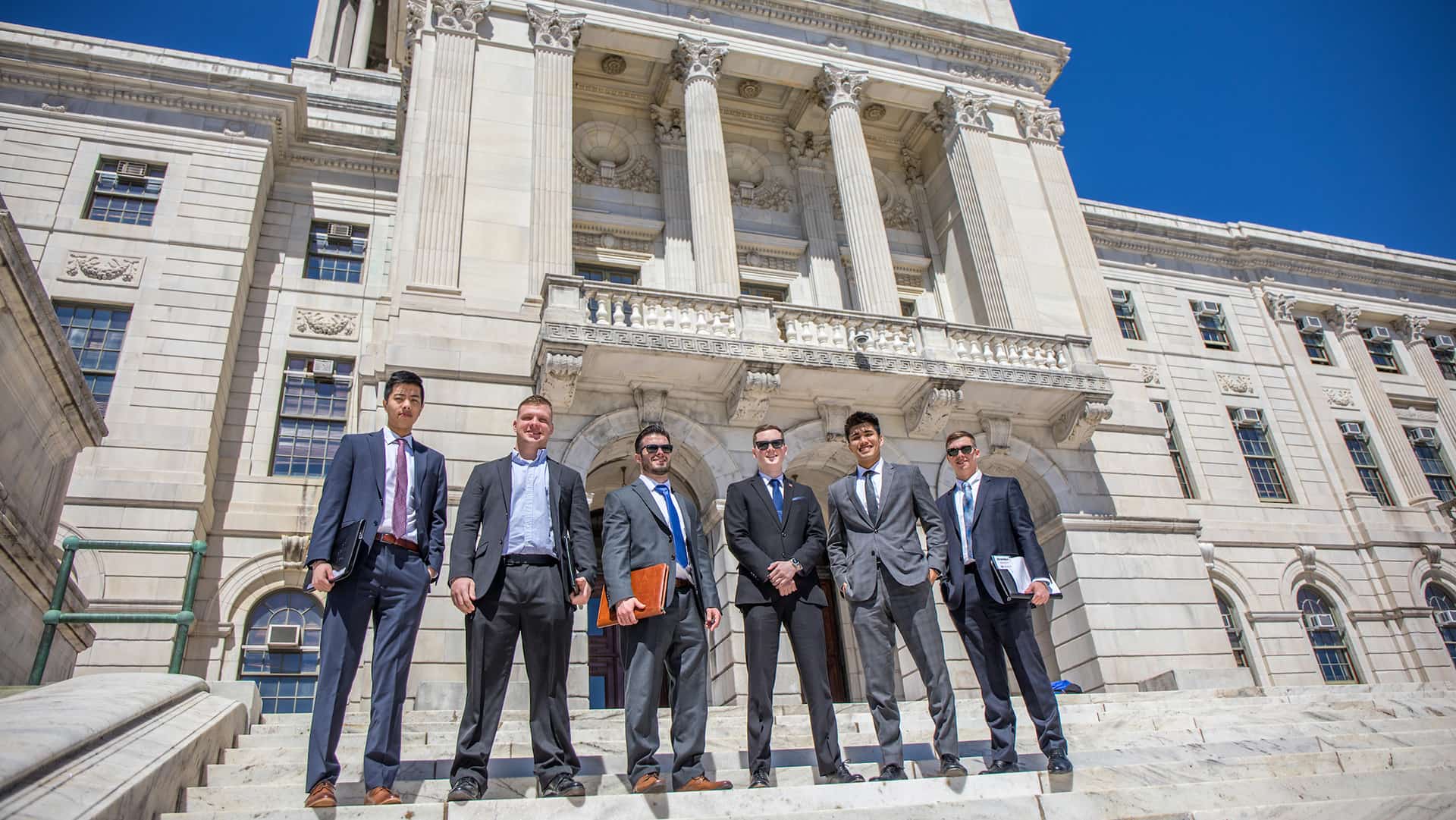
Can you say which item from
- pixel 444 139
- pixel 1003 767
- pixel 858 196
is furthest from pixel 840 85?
pixel 1003 767

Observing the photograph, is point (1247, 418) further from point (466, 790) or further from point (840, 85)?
point (466, 790)

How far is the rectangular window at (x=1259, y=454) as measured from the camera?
25219 mm

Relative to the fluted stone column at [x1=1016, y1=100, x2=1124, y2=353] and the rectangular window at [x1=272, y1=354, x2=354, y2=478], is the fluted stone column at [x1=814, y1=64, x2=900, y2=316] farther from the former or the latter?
the rectangular window at [x1=272, y1=354, x2=354, y2=478]

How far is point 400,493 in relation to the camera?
6.02 metres

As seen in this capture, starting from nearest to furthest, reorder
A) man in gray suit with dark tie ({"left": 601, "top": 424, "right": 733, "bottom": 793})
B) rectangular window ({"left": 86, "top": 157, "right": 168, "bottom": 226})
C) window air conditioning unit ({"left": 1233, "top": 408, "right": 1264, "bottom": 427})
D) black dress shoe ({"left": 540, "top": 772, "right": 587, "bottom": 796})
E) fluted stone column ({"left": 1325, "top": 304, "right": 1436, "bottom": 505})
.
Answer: black dress shoe ({"left": 540, "top": 772, "right": 587, "bottom": 796})
man in gray suit with dark tie ({"left": 601, "top": 424, "right": 733, "bottom": 793})
rectangular window ({"left": 86, "top": 157, "right": 168, "bottom": 226})
window air conditioning unit ({"left": 1233, "top": 408, "right": 1264, "bottom": 427})
fluted stone column ({"left": 1325, "top": 304, "right": 1436, "bottom": 505})

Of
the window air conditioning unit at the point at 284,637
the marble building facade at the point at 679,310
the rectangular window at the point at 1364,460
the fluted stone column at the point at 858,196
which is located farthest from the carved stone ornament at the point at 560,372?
the rectangular window at the point at 1364,460

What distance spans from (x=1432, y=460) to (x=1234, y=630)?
1106 cm

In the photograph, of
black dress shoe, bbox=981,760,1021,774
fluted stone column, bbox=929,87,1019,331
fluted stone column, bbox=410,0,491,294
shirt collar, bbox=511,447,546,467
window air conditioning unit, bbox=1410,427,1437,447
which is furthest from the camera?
window air conditioning unit, bbox=1410,427,1437,447

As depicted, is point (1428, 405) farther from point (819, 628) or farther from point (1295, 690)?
point (819, 628)

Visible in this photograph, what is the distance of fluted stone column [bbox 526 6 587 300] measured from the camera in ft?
51.7

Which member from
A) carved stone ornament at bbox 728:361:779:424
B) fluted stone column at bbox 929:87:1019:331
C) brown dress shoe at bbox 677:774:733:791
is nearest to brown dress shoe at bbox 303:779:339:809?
brown dress shoe at bbox 677:774:733:791

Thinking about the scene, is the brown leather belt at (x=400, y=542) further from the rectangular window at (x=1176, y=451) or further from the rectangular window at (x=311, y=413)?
the rectangular window at (x=1176, y=451)

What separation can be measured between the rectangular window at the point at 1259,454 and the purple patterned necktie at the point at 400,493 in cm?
2488

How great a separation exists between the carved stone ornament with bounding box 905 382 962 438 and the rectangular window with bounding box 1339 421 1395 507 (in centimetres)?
1731
